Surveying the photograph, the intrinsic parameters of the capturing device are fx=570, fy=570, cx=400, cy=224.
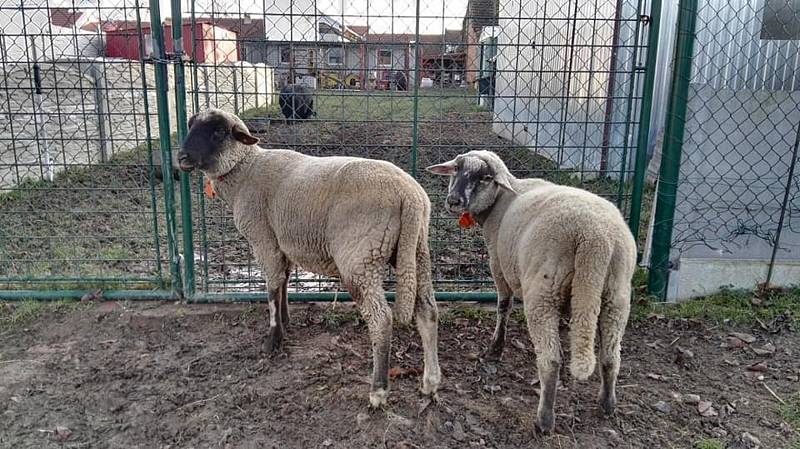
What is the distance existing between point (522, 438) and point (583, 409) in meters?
0.54

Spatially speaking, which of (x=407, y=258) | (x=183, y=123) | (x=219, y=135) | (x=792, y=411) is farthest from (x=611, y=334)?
(x=183, y=123)

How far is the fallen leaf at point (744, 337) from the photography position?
449cm

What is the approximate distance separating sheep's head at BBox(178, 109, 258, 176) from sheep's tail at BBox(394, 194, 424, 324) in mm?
1419

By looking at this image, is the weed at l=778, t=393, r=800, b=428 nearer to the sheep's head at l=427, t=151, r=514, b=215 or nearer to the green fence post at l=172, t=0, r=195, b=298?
the sheep's head at l=427, t=151, r=514, b=215

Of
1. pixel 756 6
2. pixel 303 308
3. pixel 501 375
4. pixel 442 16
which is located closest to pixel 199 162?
pixel 303 308

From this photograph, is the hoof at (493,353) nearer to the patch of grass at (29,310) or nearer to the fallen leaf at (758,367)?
the fallen leaf at (758,367)

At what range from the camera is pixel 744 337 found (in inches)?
178

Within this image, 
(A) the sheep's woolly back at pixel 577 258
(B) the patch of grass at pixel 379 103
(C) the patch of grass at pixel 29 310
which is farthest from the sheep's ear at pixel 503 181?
(C) the patch of grass at pixel 29 310

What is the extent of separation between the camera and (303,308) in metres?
5.18

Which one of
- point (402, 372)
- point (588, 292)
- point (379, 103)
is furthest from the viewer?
point (379, 103)

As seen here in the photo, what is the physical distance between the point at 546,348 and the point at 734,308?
2675 millimetres

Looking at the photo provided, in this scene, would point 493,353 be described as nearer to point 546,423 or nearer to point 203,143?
point 546,423

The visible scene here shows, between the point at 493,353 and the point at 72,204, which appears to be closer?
the point at 493,353

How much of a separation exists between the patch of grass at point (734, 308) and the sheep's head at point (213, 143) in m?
3.56
